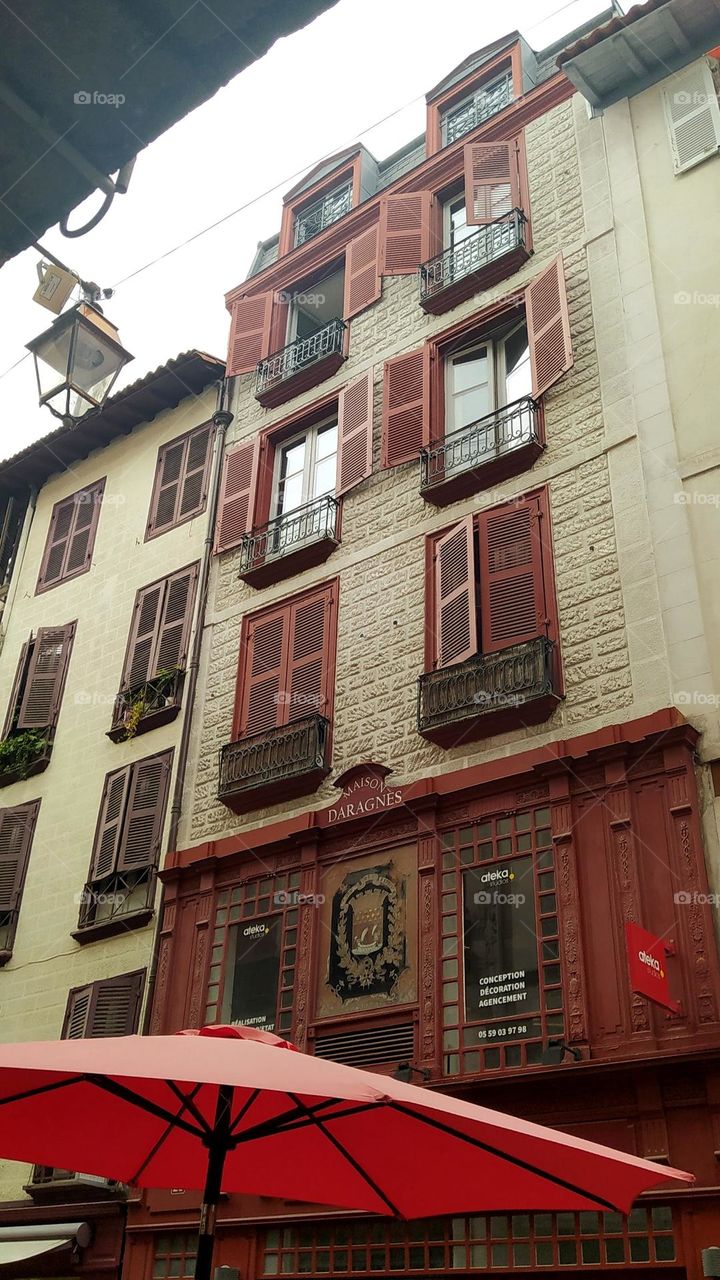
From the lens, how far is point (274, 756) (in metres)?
14.0

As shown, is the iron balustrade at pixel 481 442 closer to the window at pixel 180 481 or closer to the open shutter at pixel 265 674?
the open shutter at pixel 265 674

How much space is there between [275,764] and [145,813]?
2.32 meters

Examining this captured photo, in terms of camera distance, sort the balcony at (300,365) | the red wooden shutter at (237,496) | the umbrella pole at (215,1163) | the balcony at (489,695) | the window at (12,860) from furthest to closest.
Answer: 1. the balcony at (300,365)
2. the red wooden shutter at (237,496)
3. the window at (12,860)
4. the balcony at (489,695)
5. the umbrella pole at (215,1163)

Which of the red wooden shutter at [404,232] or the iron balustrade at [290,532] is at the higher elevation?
the red wooden shutter at [404,232]

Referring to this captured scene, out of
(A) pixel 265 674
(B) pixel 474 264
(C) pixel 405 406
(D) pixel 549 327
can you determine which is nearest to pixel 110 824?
(A) pixel 265 674

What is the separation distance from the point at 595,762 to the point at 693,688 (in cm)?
113

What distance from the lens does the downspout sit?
14.0 metres

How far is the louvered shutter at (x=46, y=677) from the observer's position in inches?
702

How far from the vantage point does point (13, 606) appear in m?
20.2

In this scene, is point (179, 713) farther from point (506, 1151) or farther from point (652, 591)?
point (506, 1151)

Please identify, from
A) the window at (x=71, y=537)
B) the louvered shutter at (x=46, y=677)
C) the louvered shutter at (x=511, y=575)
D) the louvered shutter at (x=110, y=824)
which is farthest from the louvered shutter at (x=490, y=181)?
the louvered shutter at (x=110, y=824)

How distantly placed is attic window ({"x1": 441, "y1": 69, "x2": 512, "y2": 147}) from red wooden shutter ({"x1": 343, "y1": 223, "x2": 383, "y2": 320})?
6.22 feet

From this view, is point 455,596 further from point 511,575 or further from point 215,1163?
point 215,1163

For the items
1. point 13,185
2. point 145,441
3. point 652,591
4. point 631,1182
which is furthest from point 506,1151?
point 145,441
